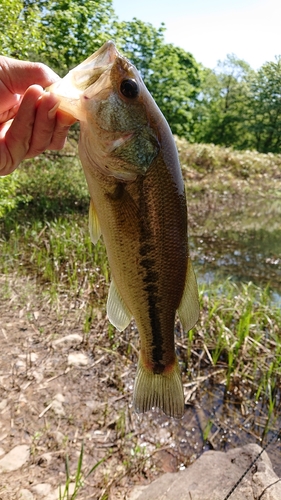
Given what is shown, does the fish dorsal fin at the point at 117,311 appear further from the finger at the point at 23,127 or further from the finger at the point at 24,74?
the finger at the point at 24,74

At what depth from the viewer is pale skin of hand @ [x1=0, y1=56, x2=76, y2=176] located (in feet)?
5.58

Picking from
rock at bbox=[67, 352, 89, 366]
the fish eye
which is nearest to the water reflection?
rock at bbox=[67, 352, 89, 366]

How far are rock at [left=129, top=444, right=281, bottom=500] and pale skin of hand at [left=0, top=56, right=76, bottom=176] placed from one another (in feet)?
8.44

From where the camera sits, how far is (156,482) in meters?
3.07

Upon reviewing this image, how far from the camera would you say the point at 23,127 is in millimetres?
1862

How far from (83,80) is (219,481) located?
115 inches

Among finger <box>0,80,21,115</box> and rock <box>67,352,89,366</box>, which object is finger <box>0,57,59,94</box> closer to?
finger <box>0,80,21,115</box>

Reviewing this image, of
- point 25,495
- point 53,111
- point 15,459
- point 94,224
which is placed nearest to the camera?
point 53,111

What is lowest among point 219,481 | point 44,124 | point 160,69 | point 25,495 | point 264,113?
point 219,481

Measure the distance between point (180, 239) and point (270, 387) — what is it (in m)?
3.21

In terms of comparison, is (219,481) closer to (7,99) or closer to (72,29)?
(7,99)

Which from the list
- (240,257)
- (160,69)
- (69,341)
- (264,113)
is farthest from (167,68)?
(69,341)

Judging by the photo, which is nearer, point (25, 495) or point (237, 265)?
point (25, 495)

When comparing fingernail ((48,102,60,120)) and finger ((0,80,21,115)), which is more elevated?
finger ((0,80,21,115))
